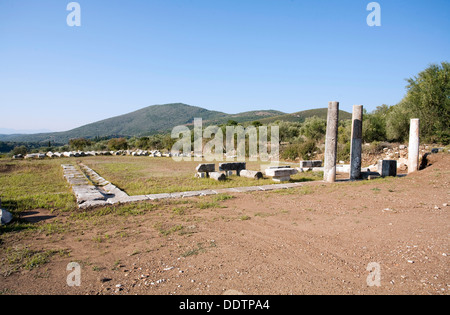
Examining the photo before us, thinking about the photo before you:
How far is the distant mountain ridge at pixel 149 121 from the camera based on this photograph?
313 feet

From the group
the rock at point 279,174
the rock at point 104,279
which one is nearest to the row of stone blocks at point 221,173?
the rock at point 279,174

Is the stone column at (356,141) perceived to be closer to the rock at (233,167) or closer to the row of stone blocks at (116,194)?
the row of stone blocks at (116,194)

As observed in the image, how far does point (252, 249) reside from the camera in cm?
425

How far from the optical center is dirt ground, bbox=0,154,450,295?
3174 mm

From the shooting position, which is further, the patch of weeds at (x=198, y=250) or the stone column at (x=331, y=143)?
the stone column at (x=331, y=143)

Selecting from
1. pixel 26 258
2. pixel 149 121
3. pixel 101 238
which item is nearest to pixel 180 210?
pixel 101 238

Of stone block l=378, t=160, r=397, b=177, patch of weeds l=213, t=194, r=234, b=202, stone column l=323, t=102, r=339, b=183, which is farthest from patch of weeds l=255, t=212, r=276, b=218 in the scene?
stone block l=378, t=160, r=397, b=177

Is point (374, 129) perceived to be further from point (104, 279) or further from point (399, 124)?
point (104, 279)

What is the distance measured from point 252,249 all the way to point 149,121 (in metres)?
110

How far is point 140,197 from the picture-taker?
8.02m

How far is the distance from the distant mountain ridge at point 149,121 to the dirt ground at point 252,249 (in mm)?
85996

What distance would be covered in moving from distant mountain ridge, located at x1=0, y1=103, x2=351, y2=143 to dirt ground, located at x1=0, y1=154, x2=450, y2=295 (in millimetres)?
85996
